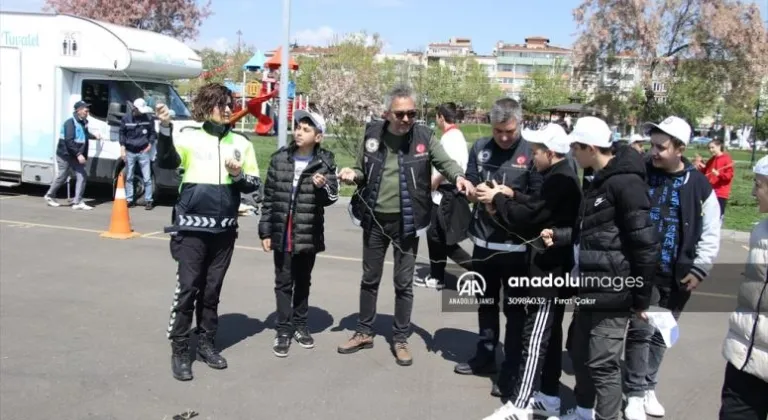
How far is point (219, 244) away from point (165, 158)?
2.37 ft

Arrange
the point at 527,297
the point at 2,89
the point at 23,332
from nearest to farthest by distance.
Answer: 1. the point at 527,297
2. the point at 23,332
3. the point at 2,89

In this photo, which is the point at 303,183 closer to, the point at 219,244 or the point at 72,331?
the point at 219,244

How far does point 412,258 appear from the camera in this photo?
5289 mm

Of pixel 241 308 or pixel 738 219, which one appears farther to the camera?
pixel 738 219

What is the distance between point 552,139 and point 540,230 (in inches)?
22.3

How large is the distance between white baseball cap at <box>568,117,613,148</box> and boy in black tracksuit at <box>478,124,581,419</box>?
32 centimetres

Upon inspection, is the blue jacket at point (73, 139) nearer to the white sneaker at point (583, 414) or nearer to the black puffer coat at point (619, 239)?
the white sneaker at point (583, 414)

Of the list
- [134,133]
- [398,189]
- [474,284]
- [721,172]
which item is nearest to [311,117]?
[398,189]

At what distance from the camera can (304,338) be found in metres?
5.59

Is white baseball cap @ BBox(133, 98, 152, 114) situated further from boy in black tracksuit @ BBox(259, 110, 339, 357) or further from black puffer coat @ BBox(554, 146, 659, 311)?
black puffer coat @ BBox(554, 146, 659, 311)

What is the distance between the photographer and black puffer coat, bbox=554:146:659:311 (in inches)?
143

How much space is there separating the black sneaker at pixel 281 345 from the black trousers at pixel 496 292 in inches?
59.1

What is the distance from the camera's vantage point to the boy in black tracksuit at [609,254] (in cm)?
365

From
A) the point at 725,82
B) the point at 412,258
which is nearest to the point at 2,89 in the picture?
the point at 412,258
